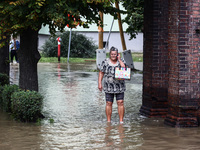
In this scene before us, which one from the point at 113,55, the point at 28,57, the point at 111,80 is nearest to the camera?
the point at 113,55

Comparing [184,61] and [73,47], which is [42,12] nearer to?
[184,61]

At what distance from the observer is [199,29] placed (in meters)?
9.58

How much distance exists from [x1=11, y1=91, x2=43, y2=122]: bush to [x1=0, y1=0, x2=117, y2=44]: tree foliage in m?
1.41

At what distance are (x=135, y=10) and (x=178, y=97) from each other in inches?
522

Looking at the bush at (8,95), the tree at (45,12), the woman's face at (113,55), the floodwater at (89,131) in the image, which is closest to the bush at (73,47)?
the floodwater at (89,131)

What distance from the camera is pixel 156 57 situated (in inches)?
443

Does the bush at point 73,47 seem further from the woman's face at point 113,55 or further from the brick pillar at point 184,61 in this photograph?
the brick pillar at point 184,61

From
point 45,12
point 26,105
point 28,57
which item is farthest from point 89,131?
point 28,57

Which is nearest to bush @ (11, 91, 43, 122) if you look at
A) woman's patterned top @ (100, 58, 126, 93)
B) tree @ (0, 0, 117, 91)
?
tree @ (0, 0, 117, 91)

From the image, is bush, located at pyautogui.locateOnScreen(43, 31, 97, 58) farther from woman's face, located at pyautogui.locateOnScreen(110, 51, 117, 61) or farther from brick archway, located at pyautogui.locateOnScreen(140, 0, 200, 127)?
brick archway, located at pyautogui.locateOnScreen(140, 0, 200, 127)

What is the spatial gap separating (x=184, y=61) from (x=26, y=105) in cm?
339

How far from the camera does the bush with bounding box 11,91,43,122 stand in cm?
1020

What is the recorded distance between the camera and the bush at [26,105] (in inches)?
402

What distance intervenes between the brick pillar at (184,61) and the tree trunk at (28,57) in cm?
320
